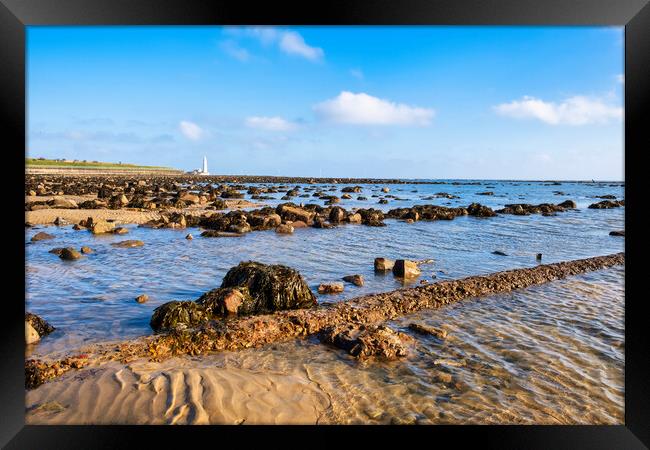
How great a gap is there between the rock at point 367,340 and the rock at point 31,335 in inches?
177

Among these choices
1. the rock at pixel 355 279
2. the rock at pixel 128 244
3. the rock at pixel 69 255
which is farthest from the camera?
the rock at pixel 128 244

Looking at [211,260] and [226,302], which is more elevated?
[211,260]

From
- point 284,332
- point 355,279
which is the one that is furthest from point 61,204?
point 284,332

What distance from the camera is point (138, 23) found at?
3.90 meters

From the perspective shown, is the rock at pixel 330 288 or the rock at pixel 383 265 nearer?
the rock at pixel 330 288

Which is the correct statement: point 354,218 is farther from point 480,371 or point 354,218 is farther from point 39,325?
point 39,325

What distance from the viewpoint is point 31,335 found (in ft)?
19.9

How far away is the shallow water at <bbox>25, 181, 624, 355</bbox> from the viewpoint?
7.70m

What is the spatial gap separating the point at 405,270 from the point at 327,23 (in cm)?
853

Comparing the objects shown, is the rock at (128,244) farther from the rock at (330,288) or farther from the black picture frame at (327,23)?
the black picture frame at (327,23)

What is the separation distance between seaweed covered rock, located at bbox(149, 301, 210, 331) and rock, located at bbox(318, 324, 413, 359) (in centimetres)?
231

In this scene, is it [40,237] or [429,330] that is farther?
[40,237]

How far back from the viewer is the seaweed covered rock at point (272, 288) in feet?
26.7

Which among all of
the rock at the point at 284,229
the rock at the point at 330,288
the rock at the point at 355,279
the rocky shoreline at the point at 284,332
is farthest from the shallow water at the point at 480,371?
the rock at the point at 284,229
